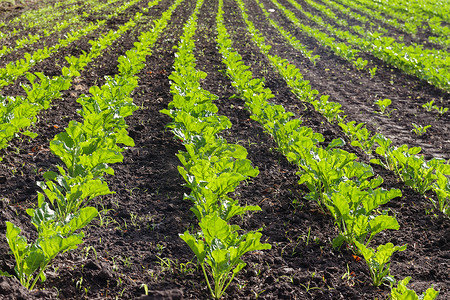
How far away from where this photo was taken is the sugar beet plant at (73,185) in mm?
2492

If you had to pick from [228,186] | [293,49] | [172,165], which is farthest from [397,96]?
[228,186]

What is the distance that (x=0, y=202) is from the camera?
3.44m

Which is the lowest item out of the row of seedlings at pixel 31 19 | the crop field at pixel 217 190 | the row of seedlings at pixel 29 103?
the crop field at pixel 217 190

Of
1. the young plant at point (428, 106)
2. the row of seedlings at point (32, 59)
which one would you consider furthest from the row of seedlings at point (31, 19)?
the young plant at point (428, 106)

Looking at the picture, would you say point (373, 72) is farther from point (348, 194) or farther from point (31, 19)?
point (31, 19)

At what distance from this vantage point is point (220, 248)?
2715mm

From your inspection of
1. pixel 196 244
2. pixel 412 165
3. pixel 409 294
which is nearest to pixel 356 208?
pixel 409 294

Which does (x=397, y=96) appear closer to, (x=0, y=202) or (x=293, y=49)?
(x=293, y=49)

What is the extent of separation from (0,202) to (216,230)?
77.7 inches

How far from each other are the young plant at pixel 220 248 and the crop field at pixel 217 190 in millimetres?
11

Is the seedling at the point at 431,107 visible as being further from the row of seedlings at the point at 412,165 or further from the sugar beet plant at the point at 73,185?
the sugar beet plant at the point at 73,185

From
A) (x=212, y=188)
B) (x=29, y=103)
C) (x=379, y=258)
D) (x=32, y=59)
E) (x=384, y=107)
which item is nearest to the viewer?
(x=379, y=258)

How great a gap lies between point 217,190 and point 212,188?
0.09m

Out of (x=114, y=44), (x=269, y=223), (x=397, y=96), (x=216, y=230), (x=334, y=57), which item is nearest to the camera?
(x=216, y=230)
